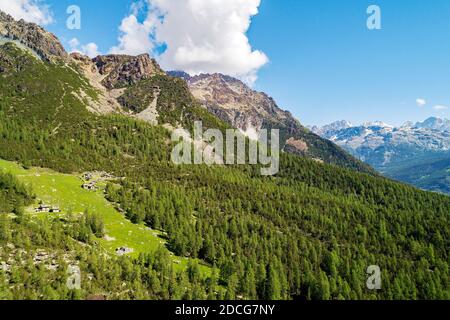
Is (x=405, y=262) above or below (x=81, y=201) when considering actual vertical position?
below

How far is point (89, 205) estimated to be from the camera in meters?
161

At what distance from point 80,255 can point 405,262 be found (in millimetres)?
146750

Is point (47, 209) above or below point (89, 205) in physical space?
below

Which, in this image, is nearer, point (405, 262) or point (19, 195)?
point (19, 195)

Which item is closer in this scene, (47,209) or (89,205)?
(47,209)

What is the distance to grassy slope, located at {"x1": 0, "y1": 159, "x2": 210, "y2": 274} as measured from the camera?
138625 millimetres

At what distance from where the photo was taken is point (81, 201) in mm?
162750

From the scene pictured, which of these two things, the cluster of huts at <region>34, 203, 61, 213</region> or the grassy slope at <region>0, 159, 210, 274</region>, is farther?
the cluster of huts at <region>34, 203, 61, 213</region>
